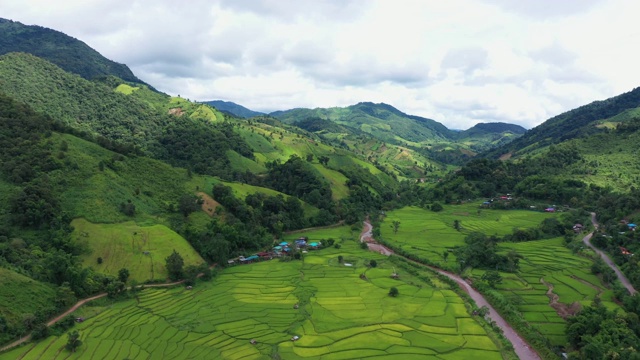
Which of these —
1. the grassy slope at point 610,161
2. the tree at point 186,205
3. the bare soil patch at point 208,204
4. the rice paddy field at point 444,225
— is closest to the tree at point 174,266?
the tree at point 186,205

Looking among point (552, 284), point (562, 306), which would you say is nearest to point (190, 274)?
point (562, 306)

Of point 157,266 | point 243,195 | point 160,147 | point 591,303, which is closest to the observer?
point 591,303

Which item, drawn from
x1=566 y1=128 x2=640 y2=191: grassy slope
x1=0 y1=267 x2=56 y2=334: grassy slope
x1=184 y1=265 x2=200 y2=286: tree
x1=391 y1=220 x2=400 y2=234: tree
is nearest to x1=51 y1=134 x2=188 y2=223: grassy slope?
x1=184 y1=265 x2=200 y2=286: tree

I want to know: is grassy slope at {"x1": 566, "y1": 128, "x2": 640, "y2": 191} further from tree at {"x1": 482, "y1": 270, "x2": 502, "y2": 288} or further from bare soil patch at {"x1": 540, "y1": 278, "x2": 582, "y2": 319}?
tree at {"x1": 482, "y1": 270, "x2": 502, "y2": 288}

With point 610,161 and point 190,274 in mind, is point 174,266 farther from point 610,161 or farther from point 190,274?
point 610,161

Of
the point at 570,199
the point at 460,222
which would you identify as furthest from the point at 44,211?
the point at 570,199

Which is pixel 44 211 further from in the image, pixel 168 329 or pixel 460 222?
pixel 460 222
